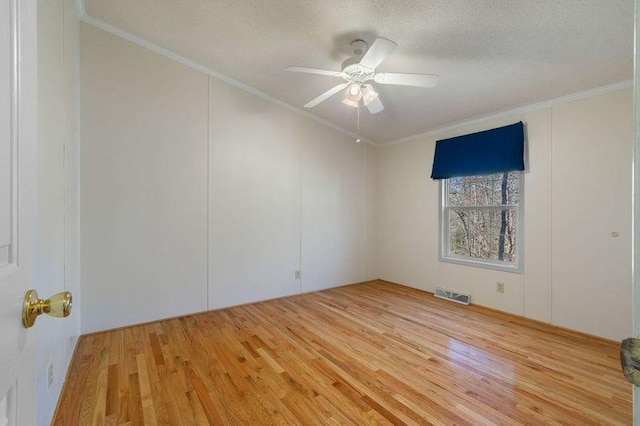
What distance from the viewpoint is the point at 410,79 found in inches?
85.7

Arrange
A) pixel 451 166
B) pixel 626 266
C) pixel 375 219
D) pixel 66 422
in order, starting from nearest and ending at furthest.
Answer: pixel 66 422 < pixel 626 266 < pixel 451 166 < pixel 375 219

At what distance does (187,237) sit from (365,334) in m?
2.19

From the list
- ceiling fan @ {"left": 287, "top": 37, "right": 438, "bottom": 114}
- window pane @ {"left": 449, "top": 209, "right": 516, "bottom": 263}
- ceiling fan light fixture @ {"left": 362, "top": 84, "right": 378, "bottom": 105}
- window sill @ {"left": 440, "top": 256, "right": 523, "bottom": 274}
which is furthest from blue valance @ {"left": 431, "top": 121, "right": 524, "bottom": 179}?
ceiling fan light fixture @ {"left": 362, "top": 84, "right": 378, "bottom": 105}

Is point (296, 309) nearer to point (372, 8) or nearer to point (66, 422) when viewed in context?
point (66, 422)

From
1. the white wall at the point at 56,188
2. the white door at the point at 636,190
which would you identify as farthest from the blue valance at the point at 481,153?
the white wall at the point at 56,188

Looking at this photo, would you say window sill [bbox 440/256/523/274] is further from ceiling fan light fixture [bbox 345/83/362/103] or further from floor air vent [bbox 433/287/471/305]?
ceiling fan light fixture [bbox 345/83/362/103]

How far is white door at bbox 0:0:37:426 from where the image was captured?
0.52 metres

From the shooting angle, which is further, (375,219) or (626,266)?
(375,219)

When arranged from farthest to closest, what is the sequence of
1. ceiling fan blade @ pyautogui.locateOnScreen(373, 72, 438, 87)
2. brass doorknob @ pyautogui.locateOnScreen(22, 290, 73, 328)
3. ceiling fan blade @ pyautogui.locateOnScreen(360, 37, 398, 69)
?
1. ceiling fan blade @ pyautogui.locateOnScreen(373, 72, 438, 87)
2. ceiling fan blade @ pyautogui.locateOnScreen(360, 37, 398, 69)
3. brass doorknob @ pyautogui.locateOnScreen(22, 290, 73, 328)

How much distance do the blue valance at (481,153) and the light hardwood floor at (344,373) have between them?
1737 mm

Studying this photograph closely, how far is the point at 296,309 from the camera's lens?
3.50 m

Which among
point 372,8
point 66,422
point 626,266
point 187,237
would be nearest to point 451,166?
point 626,266

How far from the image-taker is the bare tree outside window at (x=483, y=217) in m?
3.40

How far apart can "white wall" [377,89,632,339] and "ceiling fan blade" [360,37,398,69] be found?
2201 millimetres
